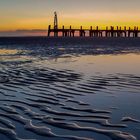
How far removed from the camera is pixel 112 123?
18.2ft

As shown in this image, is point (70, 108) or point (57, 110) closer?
point (57, 110)

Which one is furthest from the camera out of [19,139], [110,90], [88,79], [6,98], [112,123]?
[88,79]

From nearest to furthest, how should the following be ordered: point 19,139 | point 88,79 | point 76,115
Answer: point 19,139, point 76,115, point 88,79

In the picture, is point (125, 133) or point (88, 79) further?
point (88, 79)

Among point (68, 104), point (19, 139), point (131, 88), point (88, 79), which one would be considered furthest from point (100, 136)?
point (88, 79)

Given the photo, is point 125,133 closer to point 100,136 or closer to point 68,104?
point 100,136

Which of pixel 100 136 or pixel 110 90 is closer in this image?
pixel 100 136

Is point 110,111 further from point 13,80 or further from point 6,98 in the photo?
point 13,80

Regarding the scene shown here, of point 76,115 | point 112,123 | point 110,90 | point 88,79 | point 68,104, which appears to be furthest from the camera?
point 88,79

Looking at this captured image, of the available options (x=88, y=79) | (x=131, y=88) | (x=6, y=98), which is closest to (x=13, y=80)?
(x=88, y=79)

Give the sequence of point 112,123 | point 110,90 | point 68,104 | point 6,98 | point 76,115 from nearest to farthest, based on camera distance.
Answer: point 112,123
point 76,115
point 68,104
point 6,98
point 110,90

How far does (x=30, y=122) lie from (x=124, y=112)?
1.64m

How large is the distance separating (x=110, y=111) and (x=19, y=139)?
206 centimetres

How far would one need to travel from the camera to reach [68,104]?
699cm
